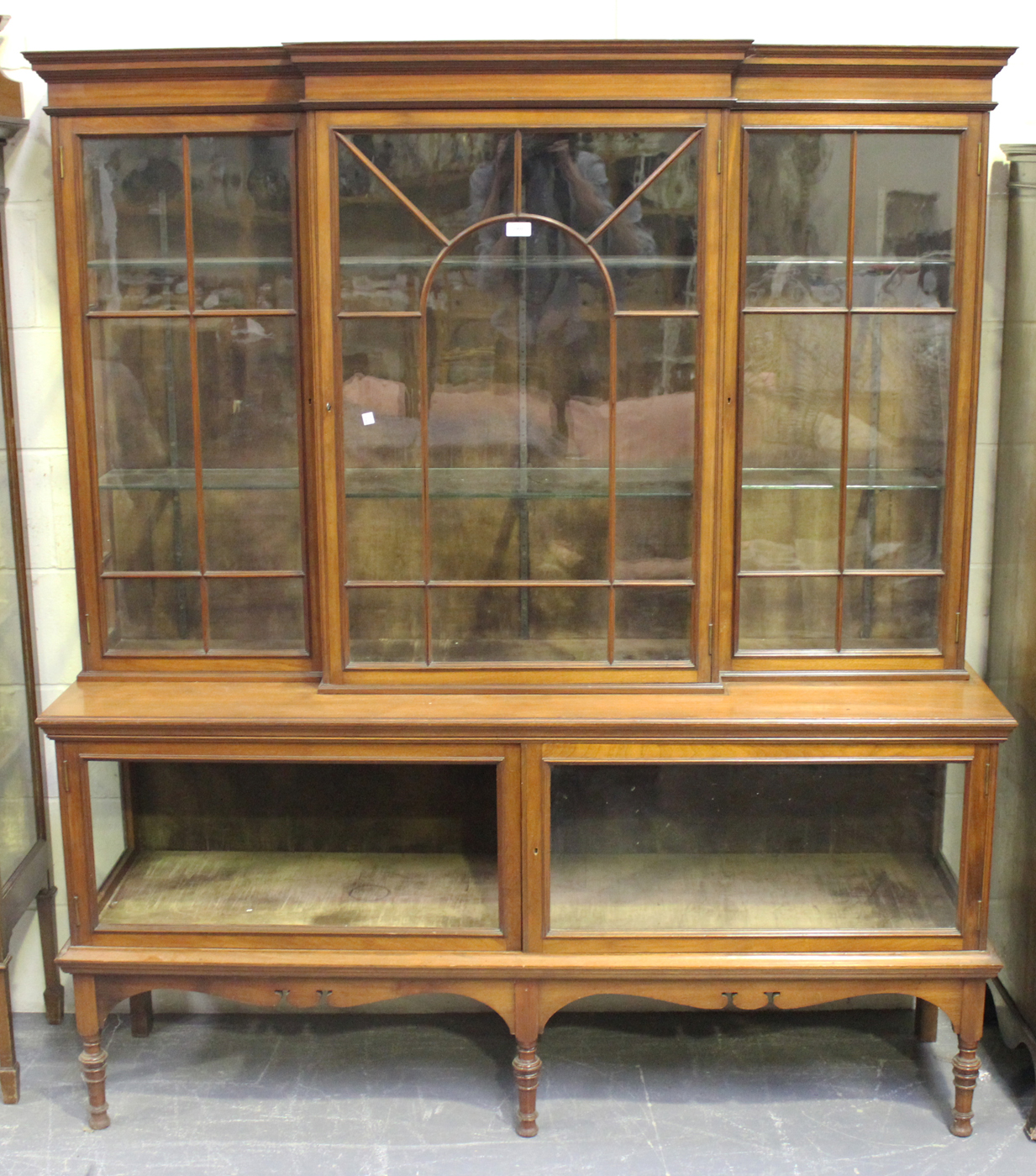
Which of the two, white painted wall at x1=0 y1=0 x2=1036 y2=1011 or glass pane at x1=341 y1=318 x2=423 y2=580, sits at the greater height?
white painted wall at x1=0 y1=0 x2=1036 y2=1011

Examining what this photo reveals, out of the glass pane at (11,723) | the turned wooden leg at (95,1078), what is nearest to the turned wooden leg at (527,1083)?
the turned wooden leg at (95,1078)

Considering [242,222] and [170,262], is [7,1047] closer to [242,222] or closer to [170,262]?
[170,262]

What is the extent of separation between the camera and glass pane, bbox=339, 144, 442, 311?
247 centimetres

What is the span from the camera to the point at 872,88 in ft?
8.14

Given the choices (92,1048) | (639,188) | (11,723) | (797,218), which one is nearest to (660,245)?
(639,188)

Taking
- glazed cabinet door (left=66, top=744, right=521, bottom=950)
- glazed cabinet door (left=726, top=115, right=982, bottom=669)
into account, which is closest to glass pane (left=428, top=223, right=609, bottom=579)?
glazed cabinet door (left=726, top=115, right=982, bottom=669)

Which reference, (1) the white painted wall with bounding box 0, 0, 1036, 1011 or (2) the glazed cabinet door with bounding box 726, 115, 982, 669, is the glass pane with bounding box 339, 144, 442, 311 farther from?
(2) the glazed cabinet door with bounding box 726, 115, 982, 669

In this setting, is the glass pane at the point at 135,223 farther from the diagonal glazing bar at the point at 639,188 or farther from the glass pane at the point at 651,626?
the glass pane at the point at 651,626

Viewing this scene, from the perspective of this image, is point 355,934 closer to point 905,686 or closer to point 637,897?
point 637,897

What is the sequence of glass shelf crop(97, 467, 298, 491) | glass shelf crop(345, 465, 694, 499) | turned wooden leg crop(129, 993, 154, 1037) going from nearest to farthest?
glass shelf crop(345, 465, 694, 499) < glass shelf crop(97, 467, 298, 491) < turned wooden leg crop(129, 993, 154, 1037)

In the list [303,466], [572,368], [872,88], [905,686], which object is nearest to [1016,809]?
[905,686]

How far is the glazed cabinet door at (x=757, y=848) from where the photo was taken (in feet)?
8.21

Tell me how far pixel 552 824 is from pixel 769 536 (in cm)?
76

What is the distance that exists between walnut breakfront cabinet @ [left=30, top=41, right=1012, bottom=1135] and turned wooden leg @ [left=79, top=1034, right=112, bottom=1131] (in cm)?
1
